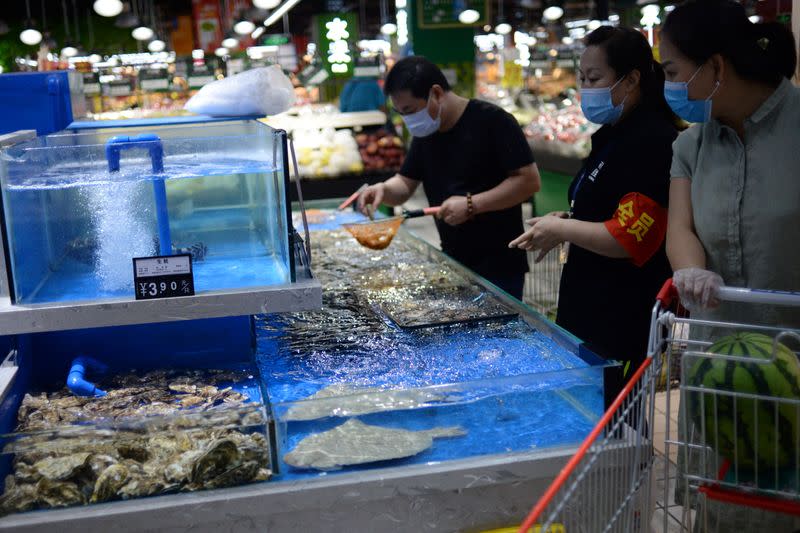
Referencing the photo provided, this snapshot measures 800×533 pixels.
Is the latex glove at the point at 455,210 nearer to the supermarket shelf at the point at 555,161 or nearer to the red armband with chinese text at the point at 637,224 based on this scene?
the red armband with chinese text at the point at 637,224

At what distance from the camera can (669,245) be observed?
2324mm

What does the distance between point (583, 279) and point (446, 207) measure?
832mm

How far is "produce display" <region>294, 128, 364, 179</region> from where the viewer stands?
25.6 ft

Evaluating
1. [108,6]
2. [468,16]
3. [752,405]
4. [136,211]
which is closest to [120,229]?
[136,211]

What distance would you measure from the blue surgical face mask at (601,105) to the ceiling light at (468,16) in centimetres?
848

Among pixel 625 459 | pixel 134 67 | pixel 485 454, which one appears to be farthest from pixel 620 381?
pixel 134 67

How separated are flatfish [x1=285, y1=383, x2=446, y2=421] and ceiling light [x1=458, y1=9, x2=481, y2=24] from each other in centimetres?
952

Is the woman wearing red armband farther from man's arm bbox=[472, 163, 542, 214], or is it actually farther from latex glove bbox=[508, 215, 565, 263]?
man's arm bbox=[472, 163, 542, 214]

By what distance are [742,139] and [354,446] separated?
1295 mm

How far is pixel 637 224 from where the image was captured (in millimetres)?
2547

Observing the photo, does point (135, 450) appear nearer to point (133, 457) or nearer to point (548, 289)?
point (133, 457)

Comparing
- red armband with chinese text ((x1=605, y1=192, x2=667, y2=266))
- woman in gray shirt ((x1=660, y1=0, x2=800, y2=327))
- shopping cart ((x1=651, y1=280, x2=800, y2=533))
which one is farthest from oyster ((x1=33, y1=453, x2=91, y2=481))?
red armband with chinese text ((x1=605, y1=192, x2=667, y2=266))

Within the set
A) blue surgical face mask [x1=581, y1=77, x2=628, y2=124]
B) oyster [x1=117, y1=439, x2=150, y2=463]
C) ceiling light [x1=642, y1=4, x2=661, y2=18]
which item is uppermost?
ceiling light [x1=642, y1=4, x2=661, y2=18]

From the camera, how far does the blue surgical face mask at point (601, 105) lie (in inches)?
106
